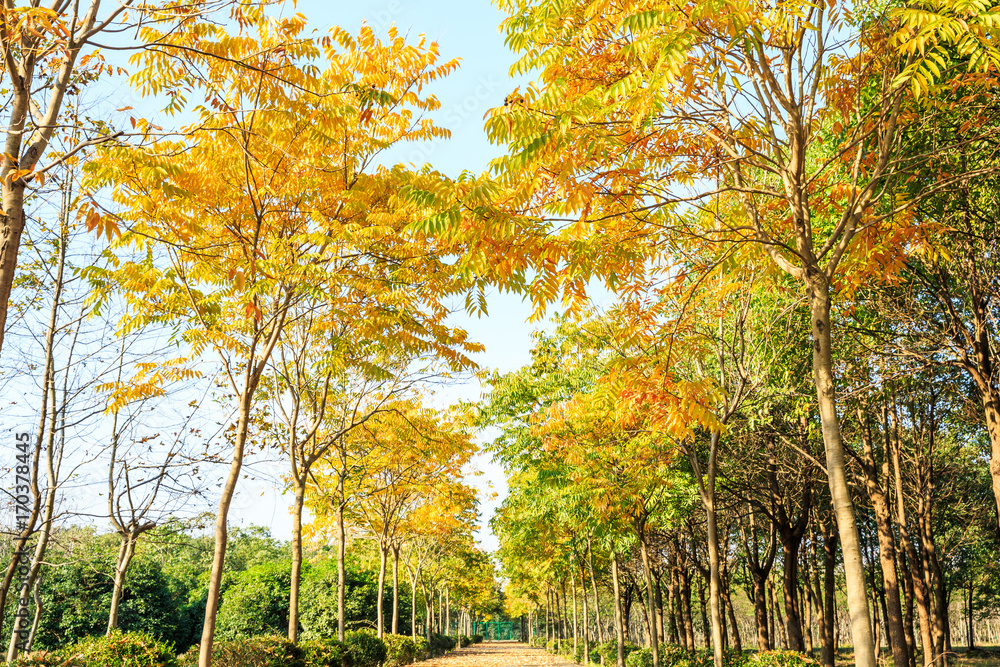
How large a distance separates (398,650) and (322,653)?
9305 mm

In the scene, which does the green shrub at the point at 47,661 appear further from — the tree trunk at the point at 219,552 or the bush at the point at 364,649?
the bush at the point at 364,649

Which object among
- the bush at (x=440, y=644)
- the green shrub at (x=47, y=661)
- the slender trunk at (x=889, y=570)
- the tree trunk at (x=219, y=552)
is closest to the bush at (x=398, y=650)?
the bush at (x=440, y=644)

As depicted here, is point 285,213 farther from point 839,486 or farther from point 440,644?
point 440,644

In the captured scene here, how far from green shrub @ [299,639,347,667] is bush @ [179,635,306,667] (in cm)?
60

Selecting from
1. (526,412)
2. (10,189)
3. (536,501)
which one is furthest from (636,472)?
(10,189)

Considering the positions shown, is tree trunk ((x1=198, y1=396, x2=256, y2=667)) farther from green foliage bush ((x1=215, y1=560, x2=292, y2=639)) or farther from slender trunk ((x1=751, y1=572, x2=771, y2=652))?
green foliage bush ((x1=215, y1=560, x2=292, y2=639))

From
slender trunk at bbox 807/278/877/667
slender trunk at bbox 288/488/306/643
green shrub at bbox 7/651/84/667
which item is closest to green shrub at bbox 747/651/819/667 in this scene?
slender trunk at bbox 807/278/877/667

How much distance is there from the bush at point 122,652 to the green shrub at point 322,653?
13.4 feet

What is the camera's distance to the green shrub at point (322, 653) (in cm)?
1355

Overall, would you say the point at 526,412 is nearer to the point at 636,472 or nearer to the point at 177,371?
the point at 636,472

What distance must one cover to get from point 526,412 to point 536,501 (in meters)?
3.79

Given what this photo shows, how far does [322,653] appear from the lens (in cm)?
1404

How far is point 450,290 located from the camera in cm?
1084

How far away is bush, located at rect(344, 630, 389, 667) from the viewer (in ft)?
54.3
